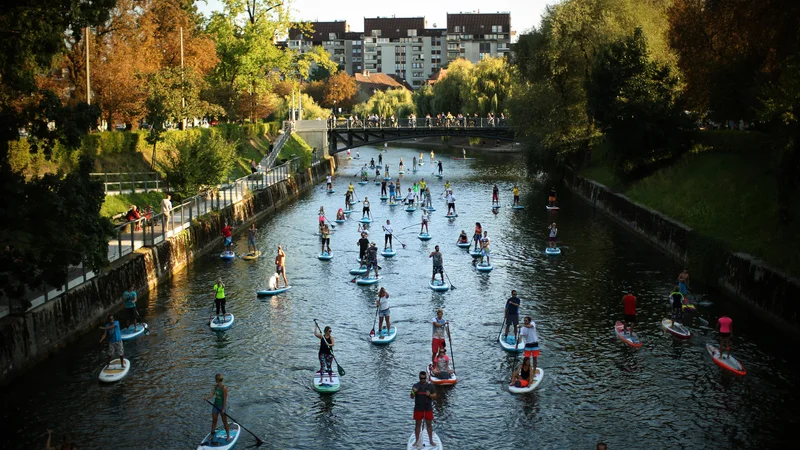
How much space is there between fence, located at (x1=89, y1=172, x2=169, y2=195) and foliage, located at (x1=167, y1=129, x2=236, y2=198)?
4.20 ft

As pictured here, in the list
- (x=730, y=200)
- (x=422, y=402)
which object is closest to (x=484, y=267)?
(x=730, y=200)

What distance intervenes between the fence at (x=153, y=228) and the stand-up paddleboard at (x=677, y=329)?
20.0 m

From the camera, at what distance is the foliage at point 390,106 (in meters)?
147

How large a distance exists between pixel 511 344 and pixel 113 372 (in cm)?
1272

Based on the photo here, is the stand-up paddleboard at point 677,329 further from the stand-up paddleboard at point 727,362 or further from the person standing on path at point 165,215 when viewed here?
the person standing on path at point 165,215

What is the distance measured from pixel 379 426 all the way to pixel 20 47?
15331mm

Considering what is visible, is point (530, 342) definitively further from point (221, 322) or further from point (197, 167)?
point (197, 167)

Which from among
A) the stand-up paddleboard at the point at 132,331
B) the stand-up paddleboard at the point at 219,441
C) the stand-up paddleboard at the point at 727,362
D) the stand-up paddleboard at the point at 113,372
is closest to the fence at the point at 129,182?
the stand-up paddleboard at the point at 132,331

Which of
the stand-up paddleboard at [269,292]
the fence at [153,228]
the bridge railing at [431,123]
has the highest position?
the bridge railing at [431,123]

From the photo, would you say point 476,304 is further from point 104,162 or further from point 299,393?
point 104,162

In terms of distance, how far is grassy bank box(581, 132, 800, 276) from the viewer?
110 feet

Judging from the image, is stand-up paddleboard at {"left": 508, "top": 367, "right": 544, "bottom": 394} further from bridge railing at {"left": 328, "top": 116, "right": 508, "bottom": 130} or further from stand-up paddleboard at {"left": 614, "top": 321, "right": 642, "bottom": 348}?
bridge railing at {"left": 328, "top": 116, "right": 508, "bottom": 130}

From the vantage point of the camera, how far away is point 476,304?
33.6 meters

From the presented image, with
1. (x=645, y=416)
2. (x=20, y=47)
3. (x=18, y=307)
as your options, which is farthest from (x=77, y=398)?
(x=645, y=416)
